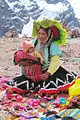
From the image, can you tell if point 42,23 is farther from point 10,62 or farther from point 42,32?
point 10,62

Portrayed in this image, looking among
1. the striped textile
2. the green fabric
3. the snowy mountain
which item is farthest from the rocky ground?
the snowy mountain

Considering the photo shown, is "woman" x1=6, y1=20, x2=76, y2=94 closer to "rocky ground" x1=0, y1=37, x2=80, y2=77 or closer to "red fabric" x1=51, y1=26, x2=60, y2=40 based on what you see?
"red fabric" x1=51, y1=26, x2=60, y2=40

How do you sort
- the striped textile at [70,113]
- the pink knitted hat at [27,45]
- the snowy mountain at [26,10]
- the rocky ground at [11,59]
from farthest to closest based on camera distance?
the snowy mountain at [26,10], the rocky ground at [11,59], the pink knitted hat at [27,45], the striped textile at [70,113]

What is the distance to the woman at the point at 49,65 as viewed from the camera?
585 centimetres

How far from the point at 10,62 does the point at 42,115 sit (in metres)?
4.80

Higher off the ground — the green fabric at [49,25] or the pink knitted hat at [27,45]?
the green fabric at [49,25]

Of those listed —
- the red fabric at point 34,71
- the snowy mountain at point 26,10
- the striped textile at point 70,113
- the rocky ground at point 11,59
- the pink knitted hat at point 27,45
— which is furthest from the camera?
the snowy mountain at point 26,10

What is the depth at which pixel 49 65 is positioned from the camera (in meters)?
5.87

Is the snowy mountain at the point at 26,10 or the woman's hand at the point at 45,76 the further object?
the snowy mountain at the point at 26,10

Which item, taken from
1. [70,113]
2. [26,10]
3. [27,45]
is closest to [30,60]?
[27,45]

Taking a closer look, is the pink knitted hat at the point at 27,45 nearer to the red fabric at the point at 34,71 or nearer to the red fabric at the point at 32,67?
the red fabric at the point at 32,67

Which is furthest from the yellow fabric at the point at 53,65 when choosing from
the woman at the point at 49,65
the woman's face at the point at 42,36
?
the woman's face at the point at 42,36

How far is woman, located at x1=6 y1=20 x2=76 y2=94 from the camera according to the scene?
230 inches

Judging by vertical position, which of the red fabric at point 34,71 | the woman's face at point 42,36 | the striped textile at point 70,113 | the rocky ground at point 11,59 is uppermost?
the woman's face at point 42,36
